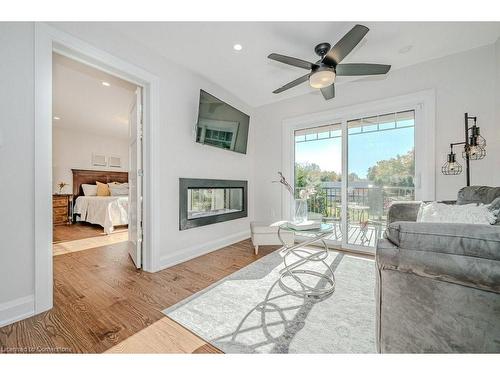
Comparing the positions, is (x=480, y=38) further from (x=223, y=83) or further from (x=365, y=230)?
(x=223, y=83)

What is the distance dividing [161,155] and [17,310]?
1658mm

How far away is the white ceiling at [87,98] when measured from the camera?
104 inches

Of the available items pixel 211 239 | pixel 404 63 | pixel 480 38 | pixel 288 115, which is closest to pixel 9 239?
pixel 211 239

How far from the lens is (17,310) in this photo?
1.44m

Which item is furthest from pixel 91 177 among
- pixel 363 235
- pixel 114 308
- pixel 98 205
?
pixel 363 235

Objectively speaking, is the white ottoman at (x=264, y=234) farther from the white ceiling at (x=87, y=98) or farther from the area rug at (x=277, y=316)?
the white ceiling at (x=87, y=98)

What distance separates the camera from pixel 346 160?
3.17 m

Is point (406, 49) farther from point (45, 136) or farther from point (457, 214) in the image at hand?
point (45, 136)

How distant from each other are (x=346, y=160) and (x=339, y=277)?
5.87ft

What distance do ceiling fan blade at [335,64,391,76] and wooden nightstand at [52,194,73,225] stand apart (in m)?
6.19

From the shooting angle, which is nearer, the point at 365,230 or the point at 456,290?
the point at 456,290

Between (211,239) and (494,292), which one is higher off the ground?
(494,292)

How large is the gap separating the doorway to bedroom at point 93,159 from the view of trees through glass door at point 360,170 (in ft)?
7.79

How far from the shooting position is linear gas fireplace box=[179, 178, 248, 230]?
263 centimetres
